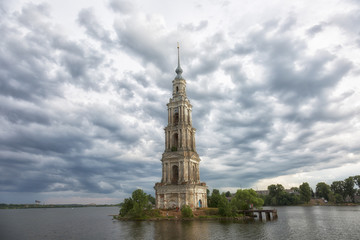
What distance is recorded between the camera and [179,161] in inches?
3337

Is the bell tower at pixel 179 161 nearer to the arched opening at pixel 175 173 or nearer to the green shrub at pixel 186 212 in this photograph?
the arched opening at pixel 175 173

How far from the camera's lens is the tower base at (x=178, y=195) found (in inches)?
3120

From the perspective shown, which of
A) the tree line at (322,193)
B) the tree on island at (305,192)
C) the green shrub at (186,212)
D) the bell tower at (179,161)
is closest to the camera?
the green shrub at (186,212)

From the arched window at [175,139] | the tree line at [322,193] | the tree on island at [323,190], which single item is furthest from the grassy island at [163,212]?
the tree on island at [323,190]

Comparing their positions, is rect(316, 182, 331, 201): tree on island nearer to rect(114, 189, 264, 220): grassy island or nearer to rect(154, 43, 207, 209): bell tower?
rect(154, 43, 207, 209): bell tower

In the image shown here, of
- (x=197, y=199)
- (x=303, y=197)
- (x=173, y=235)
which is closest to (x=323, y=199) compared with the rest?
(x=303, y=197)

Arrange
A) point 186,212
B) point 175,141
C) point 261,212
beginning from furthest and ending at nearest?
point 175,141
point 261,212
point 186,212

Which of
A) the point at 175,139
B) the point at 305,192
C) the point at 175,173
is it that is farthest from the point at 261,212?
the point at 305,192

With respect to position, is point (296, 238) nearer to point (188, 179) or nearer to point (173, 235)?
point (173, 235)

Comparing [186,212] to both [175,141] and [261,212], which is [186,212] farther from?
[261,212]

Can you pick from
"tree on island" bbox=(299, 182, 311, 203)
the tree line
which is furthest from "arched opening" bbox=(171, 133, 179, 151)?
"tree on island" bbox=(299, 182, 311, 203)

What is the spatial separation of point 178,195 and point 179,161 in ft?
37.5

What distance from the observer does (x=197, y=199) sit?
82688 millimetres

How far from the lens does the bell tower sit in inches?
3178
